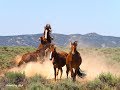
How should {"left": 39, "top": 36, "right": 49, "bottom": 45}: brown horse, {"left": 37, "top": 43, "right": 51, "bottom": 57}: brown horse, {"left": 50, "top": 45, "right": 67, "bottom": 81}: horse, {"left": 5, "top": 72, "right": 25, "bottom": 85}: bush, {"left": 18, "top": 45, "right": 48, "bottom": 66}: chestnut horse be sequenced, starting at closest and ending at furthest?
{"left": 5, "top": 72, "right": 25, "bottom": 85}: bush
{"left": 50, "top": 45, "right": 67, "bottom": 81}: horse
{"left": 37, "top": 43, "right": 51, "bottom": 57}: brown horse
{"left": 39, "top": 36, "right": 49, "bottom": 45}: brown horse
{"left": 18, "top": 45, "right": 48, "bottom": 66}: chestnut horse

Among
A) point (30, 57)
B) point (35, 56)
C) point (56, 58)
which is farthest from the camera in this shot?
point (30, 57)

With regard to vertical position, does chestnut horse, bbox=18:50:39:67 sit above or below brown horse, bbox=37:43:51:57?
below

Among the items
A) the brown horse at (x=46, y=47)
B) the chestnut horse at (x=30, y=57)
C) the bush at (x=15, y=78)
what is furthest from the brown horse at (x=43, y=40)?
the bush at (x=15, y=78)

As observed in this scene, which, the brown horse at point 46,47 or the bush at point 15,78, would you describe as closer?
the bush at point 15,78

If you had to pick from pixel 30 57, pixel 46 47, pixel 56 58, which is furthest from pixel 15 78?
pixel 30 57

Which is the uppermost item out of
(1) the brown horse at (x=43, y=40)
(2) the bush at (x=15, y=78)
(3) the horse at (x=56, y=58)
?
(1) the brown horse at (x=43, y=40)

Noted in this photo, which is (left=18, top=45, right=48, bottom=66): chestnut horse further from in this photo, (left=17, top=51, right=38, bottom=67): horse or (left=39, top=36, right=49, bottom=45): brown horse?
(left=39, top=36, right=49, bottom=45): brown horse

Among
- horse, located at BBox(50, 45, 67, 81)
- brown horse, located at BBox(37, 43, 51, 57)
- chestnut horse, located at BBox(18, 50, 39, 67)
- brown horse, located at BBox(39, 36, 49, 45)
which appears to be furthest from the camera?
chestnut horse, located at BBox(18, 50, 39, 67)

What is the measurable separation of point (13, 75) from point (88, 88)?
5.08 meters

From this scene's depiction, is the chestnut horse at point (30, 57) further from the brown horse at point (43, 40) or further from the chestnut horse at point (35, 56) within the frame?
the brown horse at point (43, 40)

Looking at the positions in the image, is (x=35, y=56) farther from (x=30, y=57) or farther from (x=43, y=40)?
(x=43, y=40)

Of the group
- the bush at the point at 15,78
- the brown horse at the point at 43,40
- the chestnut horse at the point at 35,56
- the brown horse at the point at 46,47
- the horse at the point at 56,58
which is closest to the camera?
the bush at the point at 15,78

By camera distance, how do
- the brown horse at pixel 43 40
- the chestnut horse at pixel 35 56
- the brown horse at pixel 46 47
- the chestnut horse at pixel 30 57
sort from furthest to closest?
the chestnut horse at pixel 30 57 < the chestnut horse at pixel 35 56 < the brown horse at pixel 43 40 < the brown horse at pixel 46 47

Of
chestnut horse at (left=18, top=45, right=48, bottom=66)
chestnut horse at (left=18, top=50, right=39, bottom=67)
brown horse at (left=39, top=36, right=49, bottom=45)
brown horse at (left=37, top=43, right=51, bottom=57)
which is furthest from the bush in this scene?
chestnut horse at (left=18, top=50, right=39, bottom=67)
